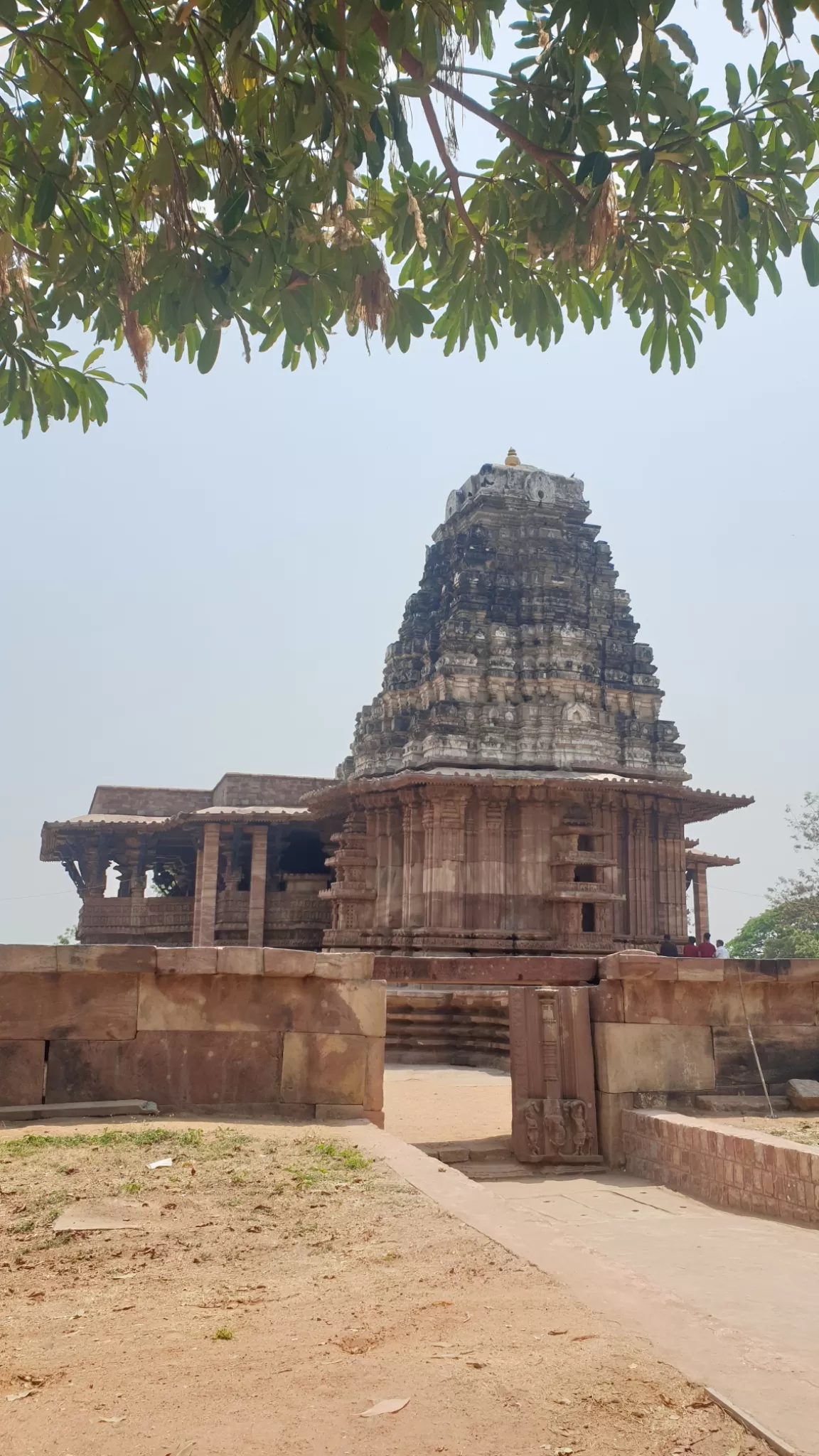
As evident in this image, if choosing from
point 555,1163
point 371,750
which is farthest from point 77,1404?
point 371,750

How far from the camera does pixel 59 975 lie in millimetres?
7113

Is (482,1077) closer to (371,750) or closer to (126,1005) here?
(126,1005)

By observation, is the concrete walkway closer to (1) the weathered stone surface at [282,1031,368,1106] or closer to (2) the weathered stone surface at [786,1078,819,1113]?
(1) the weathered stone surface at [282,1031,368,1106]

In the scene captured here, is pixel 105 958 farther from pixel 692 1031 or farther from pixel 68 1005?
→ pixel 692 1031

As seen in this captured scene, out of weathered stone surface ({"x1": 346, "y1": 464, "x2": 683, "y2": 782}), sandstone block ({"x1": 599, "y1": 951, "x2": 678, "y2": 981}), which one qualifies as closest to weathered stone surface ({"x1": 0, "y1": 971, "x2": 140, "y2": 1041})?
sandstone block ({"x1": 599, "y1": 951, "x2": 678, "y2": 981})

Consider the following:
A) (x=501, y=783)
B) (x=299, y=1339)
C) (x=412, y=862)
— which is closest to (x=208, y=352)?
(x=299, y=1339)

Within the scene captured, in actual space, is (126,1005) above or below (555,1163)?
above

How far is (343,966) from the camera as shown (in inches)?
294

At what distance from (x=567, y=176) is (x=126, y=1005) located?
544cm

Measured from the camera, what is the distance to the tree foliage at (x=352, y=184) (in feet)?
13.1

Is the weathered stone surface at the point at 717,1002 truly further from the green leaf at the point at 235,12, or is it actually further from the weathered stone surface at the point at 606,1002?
the green leaf at the point at 235,12

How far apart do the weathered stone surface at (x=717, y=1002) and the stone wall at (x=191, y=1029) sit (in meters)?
2.22

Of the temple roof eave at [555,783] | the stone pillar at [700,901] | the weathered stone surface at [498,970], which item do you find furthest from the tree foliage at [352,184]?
the stone pillar at [700,901]

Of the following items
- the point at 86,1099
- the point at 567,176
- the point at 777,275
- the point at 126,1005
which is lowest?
the point at 86,1099
